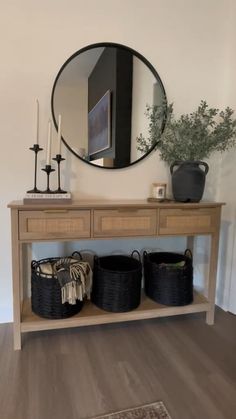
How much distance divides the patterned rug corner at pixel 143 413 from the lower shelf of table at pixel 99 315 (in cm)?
55

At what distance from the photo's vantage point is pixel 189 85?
2.04 meters

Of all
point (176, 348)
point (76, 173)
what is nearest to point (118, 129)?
point (76, 173)

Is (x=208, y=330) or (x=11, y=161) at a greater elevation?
(x=11, y=161)

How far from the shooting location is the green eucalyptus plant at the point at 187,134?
183 centimetres

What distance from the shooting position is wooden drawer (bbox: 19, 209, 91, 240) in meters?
1.51

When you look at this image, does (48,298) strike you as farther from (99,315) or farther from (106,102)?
(106,102)

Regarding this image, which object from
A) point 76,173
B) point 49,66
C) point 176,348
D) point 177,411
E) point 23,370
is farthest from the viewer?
point 76,173

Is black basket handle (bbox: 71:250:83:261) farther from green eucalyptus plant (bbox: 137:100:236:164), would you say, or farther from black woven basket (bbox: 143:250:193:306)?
green eucalyptus plant (bbox: 137:100:236:164)

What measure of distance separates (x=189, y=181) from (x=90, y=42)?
42.5 inches

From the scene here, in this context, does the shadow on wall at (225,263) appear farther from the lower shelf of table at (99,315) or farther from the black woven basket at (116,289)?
the black woven basket at (116,289)

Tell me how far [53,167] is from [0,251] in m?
0.64

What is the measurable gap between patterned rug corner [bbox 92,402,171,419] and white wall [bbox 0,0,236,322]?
1009 mm

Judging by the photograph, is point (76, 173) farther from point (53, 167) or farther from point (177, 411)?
point (177, 411)

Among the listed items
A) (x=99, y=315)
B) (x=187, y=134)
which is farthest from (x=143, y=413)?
(x=187, y=134)
